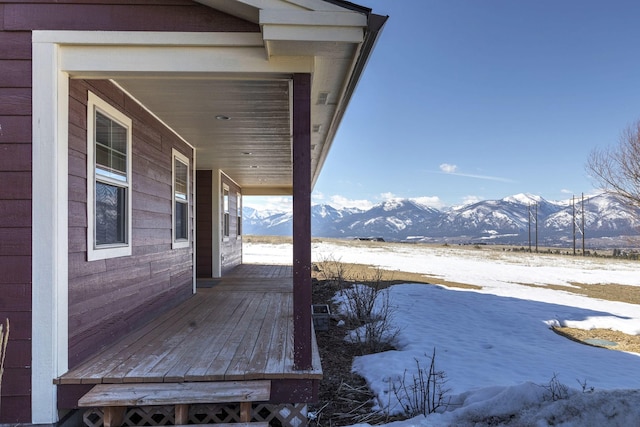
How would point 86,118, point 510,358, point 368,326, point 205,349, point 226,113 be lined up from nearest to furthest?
point 86,118, point 205,349, point 226,113, point 510,358, point 368,326

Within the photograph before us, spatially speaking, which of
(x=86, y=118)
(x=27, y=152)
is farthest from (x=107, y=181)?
(x=27, y=152)

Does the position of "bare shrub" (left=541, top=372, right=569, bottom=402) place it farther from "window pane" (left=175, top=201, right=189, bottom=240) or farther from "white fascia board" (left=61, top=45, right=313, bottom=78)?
"window pane" (left=175, top=201, right=189, bottom=240)

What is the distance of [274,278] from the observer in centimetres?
856

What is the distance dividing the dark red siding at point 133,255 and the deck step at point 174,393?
53 cm

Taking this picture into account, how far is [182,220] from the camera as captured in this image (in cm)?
596

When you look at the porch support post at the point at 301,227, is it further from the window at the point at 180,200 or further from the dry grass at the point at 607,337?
the dry grass at the point at 607,337

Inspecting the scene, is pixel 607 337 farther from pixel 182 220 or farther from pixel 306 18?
pixel 182 220

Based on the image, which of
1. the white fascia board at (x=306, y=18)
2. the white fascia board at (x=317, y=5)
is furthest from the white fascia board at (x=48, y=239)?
the white fascia board at (x=317, y=5)

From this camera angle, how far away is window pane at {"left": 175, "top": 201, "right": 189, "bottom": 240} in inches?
227

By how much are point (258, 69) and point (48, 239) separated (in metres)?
1.93

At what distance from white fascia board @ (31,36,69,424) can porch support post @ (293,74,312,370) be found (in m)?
1.67

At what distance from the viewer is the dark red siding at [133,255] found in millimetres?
2914

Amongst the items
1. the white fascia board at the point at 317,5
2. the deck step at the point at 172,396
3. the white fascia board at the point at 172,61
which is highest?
the white fascia board at the point at 317,5

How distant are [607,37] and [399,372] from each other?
25.7m
